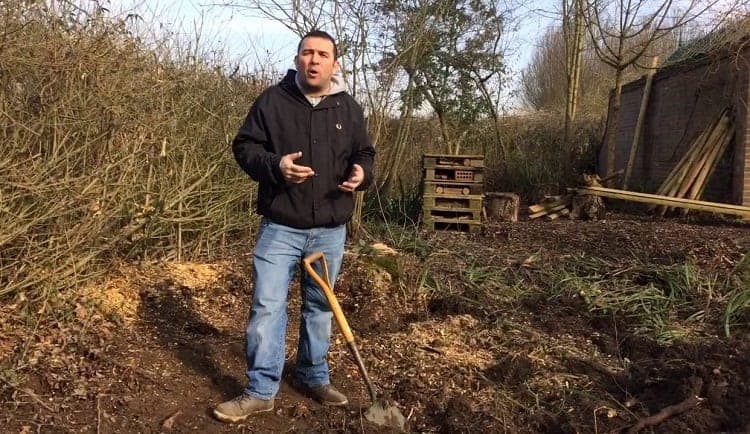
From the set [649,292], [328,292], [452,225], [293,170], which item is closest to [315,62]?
[293,170]

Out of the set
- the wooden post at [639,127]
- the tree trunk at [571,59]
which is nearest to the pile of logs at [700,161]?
the wooden post at [639,127]

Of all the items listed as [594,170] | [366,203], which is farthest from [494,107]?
[366,203]

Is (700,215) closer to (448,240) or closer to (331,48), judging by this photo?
(448,240)

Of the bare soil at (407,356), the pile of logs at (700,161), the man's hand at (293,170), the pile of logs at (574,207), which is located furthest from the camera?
the pile of logs at (700,161)

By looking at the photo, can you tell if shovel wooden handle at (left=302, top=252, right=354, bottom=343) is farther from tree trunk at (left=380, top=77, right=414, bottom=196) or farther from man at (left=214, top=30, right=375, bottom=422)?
tree trunk at (left=380, top=77, right=414, bottom=196)

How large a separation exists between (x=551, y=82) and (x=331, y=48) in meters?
27.3

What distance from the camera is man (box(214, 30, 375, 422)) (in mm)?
3238

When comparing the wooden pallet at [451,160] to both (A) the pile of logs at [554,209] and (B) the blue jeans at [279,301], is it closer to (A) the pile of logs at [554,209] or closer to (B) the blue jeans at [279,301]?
(A) the pile of logs at [554,209]

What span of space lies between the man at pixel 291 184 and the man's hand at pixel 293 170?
9 cm

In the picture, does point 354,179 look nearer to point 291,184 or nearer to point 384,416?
point 291,184

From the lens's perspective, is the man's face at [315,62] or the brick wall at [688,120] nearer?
the man's face at [315,62]

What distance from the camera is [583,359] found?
418 cm

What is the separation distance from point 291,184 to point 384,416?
3.99 ft

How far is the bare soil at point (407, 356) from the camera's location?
333 centimetres
